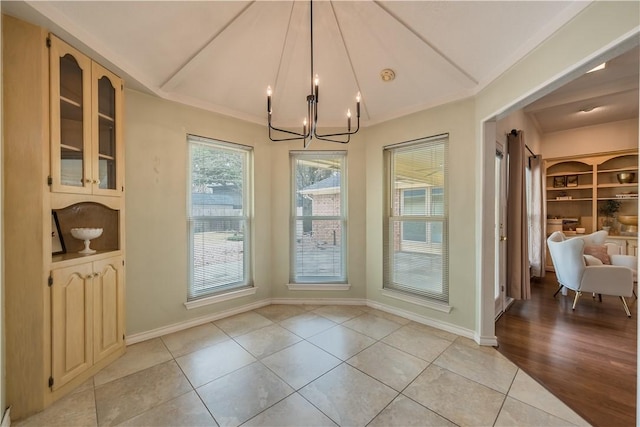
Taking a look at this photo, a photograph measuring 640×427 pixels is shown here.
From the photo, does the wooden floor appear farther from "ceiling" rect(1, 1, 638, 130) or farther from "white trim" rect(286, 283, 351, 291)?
"ceiling" rect(1, 1, 638, 130)

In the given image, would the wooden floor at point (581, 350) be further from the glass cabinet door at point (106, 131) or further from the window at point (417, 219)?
the glass cabinet door at point (106, 131)

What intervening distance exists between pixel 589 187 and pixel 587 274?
9.86 feet

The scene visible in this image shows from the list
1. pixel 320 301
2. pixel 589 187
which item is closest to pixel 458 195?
pixel 320 301

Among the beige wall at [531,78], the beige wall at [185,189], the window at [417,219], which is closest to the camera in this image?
the beige wall at [531,78]

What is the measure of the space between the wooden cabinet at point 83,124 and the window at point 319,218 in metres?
1.99

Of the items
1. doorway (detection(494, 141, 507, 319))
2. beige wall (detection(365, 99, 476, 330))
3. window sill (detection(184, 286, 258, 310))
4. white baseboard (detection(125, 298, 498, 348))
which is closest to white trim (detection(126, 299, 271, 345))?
white baseboard (detection(125, 298, 498, 348))

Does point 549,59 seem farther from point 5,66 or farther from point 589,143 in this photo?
point 589,143

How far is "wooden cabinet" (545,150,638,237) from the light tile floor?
5.02m

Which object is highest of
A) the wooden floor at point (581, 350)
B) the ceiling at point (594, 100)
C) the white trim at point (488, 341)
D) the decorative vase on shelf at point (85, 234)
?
the ceiling at point (594, 100)

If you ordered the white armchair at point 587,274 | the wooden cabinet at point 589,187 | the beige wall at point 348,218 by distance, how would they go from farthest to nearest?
the wooden cabinet at point 589,187 → the beige wall at point 348,218 → the white armchair at point 587,274

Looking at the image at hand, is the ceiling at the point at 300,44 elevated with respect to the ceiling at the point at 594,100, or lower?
lower

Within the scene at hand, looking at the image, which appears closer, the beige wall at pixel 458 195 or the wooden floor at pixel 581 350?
the wooden floor at pixel 581 350

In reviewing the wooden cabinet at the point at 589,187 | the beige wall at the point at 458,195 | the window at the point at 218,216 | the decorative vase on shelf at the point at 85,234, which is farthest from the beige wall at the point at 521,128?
the decorative vase on shelf at the point at 85,234

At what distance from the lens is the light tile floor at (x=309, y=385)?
161 cm
